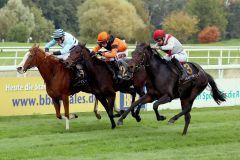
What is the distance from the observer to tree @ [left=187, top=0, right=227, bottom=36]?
71750 millimetres

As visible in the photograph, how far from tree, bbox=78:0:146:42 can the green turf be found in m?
43.2

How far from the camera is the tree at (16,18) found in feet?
198

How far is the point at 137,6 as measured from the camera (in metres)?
73.2

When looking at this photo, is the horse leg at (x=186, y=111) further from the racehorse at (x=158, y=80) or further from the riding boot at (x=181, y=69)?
the riding boot at (x=181, y=69)

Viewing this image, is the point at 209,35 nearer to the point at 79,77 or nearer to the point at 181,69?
the point at 79,77

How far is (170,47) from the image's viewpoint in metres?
12.3

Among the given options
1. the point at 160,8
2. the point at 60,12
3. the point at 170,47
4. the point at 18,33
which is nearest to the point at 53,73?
the point at 170,47

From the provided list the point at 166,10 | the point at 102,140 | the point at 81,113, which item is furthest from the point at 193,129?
the point at 166,10

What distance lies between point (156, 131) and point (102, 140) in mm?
1754

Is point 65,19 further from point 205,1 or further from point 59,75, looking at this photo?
point 59,75

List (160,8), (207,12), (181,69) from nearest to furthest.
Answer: (181,69) → (207,12) → (160,8)

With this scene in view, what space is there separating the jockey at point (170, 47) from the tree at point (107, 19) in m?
44.6

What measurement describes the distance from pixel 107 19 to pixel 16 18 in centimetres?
895

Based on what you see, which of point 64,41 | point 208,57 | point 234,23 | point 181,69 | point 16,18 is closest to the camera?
point 181,69
